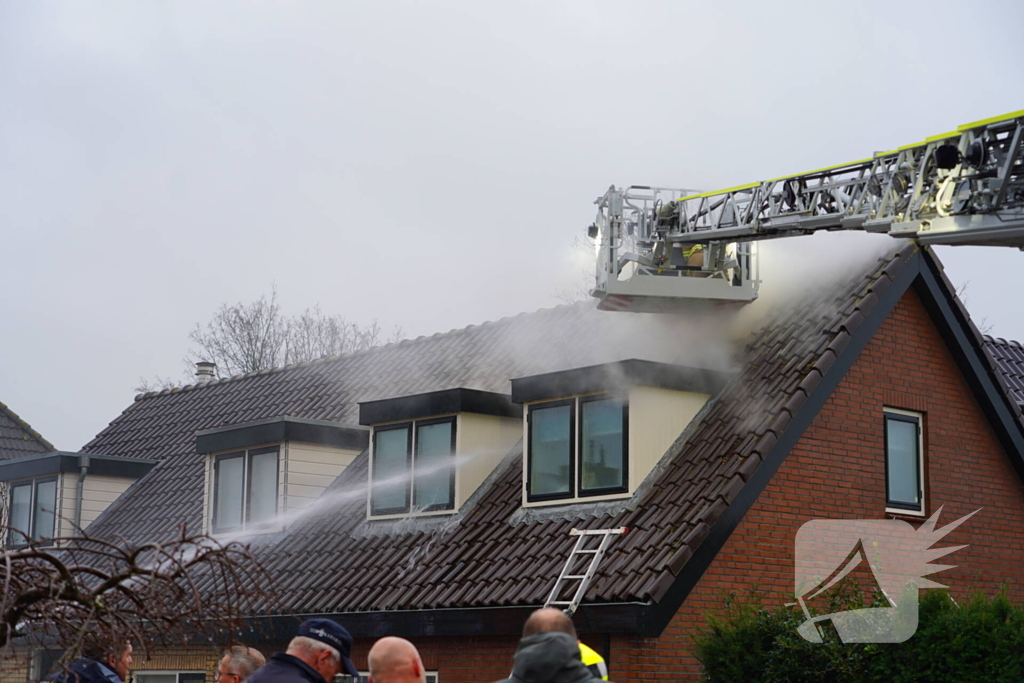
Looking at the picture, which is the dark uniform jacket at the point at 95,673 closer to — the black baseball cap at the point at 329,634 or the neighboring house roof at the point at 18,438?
the black baseball cap at the point at 329,634

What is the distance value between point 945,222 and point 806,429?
3.44 m

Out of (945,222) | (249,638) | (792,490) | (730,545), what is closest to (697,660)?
(730,545)

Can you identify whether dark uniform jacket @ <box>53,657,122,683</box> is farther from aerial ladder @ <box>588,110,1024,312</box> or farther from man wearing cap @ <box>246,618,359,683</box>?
aerial ladder @ <box>588,110,1024,312</box>

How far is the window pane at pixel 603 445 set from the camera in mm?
13781

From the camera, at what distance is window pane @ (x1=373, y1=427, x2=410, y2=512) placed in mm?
15992

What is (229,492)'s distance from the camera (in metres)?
→ 18.2

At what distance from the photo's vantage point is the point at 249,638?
51.6 ft

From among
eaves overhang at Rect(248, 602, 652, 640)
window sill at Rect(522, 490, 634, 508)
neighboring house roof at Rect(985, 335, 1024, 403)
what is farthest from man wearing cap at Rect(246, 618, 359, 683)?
neighboring house roof at Rect(985, 335, 1024, 403)

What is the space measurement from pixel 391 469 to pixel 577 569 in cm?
420

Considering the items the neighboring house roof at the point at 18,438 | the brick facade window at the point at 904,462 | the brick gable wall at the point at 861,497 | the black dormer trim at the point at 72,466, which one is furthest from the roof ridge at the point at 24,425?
the brick facade window at the point at 904,462

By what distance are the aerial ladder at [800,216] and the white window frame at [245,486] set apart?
516cm

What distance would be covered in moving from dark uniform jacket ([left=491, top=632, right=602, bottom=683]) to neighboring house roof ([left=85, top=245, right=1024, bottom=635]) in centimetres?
652

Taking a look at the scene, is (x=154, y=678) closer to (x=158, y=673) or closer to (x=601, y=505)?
(x=158, y=673)

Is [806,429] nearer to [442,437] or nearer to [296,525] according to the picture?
[442,437]
